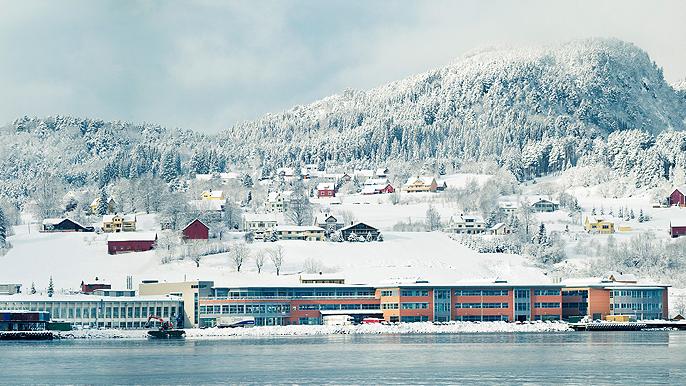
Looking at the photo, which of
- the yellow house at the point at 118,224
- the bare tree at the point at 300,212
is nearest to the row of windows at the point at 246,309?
the yellow house at the point at 118,224

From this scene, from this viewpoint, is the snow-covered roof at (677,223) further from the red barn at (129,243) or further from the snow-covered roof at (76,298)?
the snow-covered roof at (76,298)

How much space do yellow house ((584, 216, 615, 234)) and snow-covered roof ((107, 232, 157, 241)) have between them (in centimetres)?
5295

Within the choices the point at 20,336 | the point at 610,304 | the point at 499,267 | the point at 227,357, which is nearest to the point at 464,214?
the point at 499,267

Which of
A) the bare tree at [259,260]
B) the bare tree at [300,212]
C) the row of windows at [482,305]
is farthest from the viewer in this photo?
the bare tree at [300,212]

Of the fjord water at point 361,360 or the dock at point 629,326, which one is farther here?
the dock at point 629,326

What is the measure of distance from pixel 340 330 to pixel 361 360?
41.0m

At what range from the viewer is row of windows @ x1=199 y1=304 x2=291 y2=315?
13175cm

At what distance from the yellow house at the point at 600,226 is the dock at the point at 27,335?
80.5 metres

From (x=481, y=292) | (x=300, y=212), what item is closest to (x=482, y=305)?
(x=481, y=292)

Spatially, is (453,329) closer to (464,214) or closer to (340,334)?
(340,334)

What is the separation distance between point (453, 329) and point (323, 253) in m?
37.7

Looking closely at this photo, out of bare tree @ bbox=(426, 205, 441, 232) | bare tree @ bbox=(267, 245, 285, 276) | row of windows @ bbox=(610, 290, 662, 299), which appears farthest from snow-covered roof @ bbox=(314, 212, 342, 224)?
row of windows @ bbox=(610, 290, 662, 299)

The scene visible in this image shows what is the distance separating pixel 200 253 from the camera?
6280 inches

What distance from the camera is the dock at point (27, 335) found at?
12038cm
